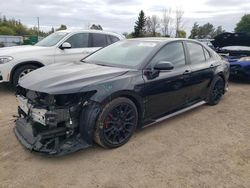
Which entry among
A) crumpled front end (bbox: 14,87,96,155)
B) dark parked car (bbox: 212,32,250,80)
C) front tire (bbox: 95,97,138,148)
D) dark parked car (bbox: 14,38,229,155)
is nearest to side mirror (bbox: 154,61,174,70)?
dark parked car (bbox: 14,38,229,155)

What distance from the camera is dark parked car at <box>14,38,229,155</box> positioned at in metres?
3.42

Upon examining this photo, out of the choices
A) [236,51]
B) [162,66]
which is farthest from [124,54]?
[236,51]

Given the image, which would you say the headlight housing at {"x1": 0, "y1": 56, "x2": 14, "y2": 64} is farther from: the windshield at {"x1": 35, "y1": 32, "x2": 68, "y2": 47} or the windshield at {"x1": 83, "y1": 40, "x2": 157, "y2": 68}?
the windshield at {"x1": 83, "y1": 40, "x2": 157, "y2": 68}

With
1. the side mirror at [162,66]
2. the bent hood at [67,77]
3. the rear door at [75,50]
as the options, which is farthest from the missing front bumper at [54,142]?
the rear door at [75,50]

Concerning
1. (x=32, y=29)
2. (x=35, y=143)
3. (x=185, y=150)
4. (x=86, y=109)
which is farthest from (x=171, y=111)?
(x=32, y=29)

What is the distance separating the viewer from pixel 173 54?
4715 mm

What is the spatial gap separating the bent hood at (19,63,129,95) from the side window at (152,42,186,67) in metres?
0.71

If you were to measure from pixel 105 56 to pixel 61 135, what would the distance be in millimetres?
1827

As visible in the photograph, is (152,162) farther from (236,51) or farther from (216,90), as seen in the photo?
(236,51)

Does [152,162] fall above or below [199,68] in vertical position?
below

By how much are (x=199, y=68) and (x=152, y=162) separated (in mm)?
2413

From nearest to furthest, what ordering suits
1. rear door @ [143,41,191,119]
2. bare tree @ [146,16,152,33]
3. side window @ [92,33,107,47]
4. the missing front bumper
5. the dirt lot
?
the dirt lot < the missing front bumper < rear door @ [143,41,191,119] < side window @ [92,33,107,47] < bare tree @ [146,16,152,33]

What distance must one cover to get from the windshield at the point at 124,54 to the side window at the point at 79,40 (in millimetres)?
2822

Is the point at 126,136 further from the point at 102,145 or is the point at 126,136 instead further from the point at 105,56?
the point at 105,56
